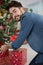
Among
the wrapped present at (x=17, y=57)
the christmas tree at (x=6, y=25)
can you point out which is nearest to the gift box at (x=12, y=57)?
the wrapped present at (x=17, y=57)

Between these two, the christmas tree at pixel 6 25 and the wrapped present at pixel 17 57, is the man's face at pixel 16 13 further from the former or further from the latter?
the wrapped present at pixel 17 57

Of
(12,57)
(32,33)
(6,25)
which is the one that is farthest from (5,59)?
(32,33)

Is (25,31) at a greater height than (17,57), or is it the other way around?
(25,31)

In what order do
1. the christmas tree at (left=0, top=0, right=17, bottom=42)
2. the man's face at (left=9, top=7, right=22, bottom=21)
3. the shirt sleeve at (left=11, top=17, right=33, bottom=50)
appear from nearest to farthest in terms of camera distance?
the shirt sleeve at (left=11, top=17, right=33, bottom=50) < the man's face at (left=9, top=7, right=22, bottom=21) < the christmas tree at (left=0, top=0, right=17, bottom=42)

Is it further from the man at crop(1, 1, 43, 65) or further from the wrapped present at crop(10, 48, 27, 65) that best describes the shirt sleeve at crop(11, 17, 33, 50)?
the wrapped present at crop(10, 48, 27, 65)

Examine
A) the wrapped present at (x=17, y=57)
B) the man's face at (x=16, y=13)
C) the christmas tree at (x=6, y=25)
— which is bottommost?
the wrapped present at (x=17, y=57)

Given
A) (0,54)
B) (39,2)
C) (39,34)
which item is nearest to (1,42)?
(0,54)

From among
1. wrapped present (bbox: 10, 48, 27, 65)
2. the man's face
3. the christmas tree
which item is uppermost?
the man's face

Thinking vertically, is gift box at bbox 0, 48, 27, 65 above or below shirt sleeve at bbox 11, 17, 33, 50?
below

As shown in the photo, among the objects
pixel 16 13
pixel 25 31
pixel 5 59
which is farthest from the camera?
pixel 5 59

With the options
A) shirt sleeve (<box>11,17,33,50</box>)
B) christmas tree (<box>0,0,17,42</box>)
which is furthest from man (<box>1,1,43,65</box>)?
christmas tree (<box>0,0,17,42</box>)

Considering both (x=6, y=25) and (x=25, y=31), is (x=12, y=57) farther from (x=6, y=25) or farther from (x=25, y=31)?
(x=25, y=31)

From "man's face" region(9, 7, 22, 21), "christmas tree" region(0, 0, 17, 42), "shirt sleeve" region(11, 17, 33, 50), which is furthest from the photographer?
"christmas tree" region(0, 0, 17, 42)

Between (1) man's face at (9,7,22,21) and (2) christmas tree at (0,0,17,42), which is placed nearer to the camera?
(1) man's face at (9,7,22,21)
